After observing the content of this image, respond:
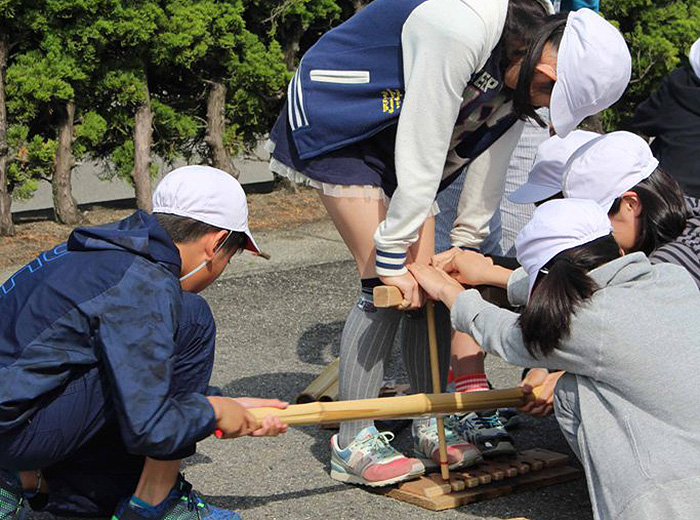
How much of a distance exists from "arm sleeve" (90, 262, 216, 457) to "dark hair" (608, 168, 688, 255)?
1201 mm

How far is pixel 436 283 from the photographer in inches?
115

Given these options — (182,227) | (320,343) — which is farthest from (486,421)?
(320,343)

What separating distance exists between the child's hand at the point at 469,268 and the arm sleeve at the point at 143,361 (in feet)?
3.17

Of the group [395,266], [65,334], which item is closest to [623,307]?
[395,266]

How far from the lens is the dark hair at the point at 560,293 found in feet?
A: 7.89

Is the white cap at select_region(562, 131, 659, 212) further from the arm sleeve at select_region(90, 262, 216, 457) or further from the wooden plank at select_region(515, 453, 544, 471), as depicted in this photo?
the arm sleeve at select_region(90, 262, 216, 457)

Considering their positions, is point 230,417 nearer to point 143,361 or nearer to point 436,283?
point 143,361

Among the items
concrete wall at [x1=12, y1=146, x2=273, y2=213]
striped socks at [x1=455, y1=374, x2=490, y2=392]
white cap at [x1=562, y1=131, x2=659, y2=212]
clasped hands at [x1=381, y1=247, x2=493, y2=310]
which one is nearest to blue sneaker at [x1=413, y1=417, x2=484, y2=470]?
striped socks at [x1=455, y1=374, x2=490, y2=392]

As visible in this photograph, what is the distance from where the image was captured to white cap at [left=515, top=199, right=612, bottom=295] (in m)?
2.47

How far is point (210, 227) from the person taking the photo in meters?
2.65

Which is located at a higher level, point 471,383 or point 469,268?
point 469,268

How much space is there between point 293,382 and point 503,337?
1508mm

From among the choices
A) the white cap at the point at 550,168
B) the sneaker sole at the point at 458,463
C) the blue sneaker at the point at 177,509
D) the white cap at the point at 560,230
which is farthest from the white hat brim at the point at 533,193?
the blue sneaker at the point at 177,509

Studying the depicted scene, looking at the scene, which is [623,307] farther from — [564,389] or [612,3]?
[612,3]
